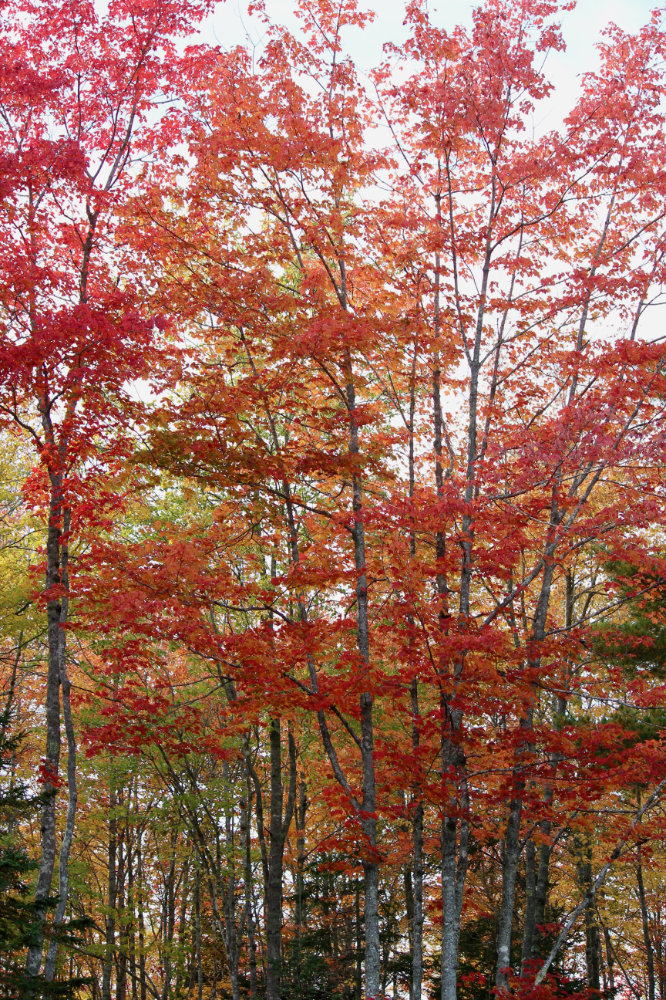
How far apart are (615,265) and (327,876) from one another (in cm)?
1390

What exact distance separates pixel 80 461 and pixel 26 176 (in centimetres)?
345

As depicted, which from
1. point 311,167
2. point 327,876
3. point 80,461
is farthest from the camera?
point 327,876

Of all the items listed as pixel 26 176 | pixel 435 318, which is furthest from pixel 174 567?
pixel 26 176

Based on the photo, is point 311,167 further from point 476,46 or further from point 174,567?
point 174,567

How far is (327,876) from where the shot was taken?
55.4ft

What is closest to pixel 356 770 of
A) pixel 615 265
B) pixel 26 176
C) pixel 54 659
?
pixel 54 659

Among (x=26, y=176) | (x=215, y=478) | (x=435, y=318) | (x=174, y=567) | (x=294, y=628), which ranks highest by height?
(x=26, y=176)

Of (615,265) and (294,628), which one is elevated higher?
(615,265)

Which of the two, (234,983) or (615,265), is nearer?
(615,265)

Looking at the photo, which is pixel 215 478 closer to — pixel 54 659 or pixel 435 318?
pixel 54 659

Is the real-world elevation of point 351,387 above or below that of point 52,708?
above

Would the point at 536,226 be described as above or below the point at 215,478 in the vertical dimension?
above

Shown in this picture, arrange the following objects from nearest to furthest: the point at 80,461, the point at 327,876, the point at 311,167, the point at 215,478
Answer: the point at 215,478 → the point at 311,167 → the point at 80,461 → the point at 327,876

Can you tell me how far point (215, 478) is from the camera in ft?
26.1
